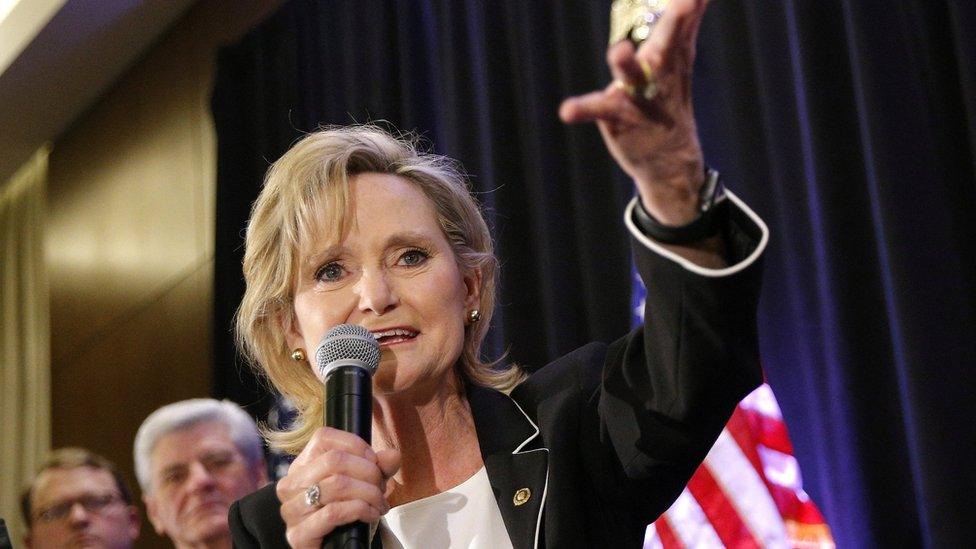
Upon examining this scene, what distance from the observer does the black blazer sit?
4.59ft

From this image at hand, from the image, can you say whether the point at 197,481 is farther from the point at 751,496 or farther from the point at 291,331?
the point at 291,331

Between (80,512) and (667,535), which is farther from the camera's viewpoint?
(80,512)

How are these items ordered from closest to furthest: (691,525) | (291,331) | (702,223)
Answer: (702,223), (291,331), (691,525)

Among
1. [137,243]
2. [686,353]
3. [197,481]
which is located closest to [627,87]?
[686,353]

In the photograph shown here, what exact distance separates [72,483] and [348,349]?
3.46 metres

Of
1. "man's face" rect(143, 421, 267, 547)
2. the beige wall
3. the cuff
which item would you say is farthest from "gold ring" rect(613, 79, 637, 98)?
the beige wall

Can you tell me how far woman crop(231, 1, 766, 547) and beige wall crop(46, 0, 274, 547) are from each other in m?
4.52

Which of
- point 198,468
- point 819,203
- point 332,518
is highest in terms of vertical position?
point 819,203

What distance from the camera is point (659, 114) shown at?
4.34ft

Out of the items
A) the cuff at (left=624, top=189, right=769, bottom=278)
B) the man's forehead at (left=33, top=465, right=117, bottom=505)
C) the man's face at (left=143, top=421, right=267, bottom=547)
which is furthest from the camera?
the man's forehead at (left=33, top=465, right=117, bottom=505)

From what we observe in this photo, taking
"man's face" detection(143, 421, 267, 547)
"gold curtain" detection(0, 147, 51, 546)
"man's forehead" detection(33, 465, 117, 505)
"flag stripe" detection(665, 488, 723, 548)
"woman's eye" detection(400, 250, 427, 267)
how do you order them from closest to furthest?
"woman's eye" detection(400, 250, 427, 267)
"flag stripe" detection(665, 488, 723, 548)
"man's face" detection(143, 421, 267, 547)
"man's forehead" detection(33, 465, 117, 505)
"gold curtain" detection(0, 147, 51, 546)

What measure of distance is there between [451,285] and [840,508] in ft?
5.79

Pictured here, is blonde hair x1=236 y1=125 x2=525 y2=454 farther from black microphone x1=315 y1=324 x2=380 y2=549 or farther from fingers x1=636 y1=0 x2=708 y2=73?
fingers x1=636 y1=0 x2=708 y2=73

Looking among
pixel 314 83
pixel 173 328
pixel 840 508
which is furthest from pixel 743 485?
pixel 173 328
